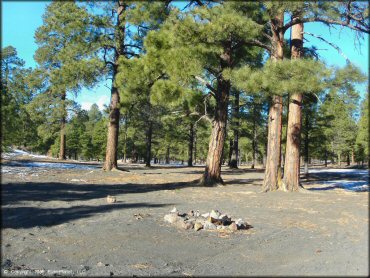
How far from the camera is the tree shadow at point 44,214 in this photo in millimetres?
8313

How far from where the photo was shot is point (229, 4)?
13.4 metres

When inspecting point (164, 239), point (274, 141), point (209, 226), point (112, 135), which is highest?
point (112, 135)

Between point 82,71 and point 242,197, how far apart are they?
1243 centimetres

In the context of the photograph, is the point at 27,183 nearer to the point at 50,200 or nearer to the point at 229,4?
the point at 50,200

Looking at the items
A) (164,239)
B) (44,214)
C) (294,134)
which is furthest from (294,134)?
(44,214)

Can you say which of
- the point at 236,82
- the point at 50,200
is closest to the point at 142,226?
the point at 50,200

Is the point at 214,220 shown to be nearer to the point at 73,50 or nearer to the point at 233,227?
the point at 233,227

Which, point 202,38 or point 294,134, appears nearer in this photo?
point 202,38

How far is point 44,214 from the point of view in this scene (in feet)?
30.6

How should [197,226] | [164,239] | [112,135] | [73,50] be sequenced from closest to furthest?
[164,239]
[197,226]
[73,50]
[112,135]

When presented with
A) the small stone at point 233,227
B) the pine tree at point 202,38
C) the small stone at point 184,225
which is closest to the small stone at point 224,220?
the small stone at point 233,227

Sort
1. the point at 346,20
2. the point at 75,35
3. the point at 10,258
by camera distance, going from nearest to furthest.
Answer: the point at 10,258 → the point at 346,20 → the point at 75,35

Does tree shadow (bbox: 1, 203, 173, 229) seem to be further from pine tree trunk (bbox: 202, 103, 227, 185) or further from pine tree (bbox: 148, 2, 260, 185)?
pine tree trunk (bbox: 202, 103, 227, 185)

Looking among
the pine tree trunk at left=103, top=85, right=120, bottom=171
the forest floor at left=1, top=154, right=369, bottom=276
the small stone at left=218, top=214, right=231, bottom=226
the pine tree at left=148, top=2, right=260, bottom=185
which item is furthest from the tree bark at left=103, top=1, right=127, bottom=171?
the small stone at left=218, top=214, right=231, bottom=226
